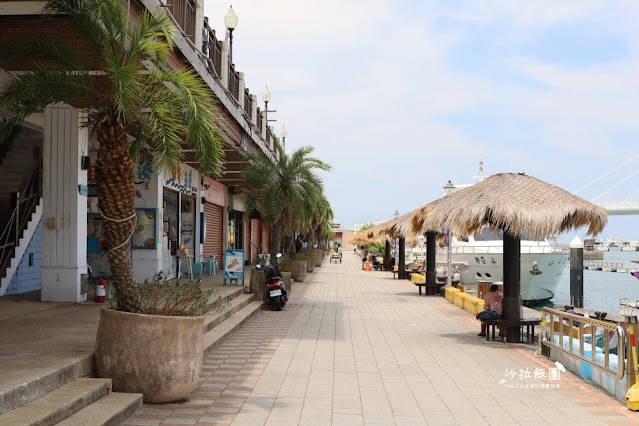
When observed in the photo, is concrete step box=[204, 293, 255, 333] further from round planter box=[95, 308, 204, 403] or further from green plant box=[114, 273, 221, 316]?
round planter box=[95, 308, 204, 403]

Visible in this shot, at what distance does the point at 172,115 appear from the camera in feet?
25.9

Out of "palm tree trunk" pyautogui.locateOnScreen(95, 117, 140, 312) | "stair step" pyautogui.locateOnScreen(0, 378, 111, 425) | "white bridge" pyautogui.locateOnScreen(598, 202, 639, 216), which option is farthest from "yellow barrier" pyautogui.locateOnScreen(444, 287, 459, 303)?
"white bridge" pyautogui.locateOnScreen(598, 202, 639, 216)

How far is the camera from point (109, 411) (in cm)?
562

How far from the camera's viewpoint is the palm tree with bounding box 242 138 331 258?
21.4 metres

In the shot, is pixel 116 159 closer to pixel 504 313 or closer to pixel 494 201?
pixel 494 201

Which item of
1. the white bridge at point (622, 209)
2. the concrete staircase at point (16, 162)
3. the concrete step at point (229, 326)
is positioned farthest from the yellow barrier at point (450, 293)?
the white bridge at point (622, 209)

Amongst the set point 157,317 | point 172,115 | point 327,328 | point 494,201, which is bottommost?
point 327,328

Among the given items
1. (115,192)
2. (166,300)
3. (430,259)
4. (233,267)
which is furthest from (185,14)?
(430,259)

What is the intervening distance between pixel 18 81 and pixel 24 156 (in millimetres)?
9111

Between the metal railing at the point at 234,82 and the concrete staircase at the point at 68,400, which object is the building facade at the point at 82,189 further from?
the concrete staircase at the point at 68,400

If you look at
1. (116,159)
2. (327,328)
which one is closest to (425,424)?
(116,159)

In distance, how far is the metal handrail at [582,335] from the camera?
727cm

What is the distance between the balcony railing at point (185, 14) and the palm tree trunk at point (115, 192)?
419cm

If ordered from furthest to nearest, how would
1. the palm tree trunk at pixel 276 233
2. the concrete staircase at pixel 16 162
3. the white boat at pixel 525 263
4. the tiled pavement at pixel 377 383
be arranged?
the white boat at pixel 525 263, the palm tree trunk at pixel 276 233, the concrete staircase at pixel 16 162, the tiled pavement at pixel 377 383
